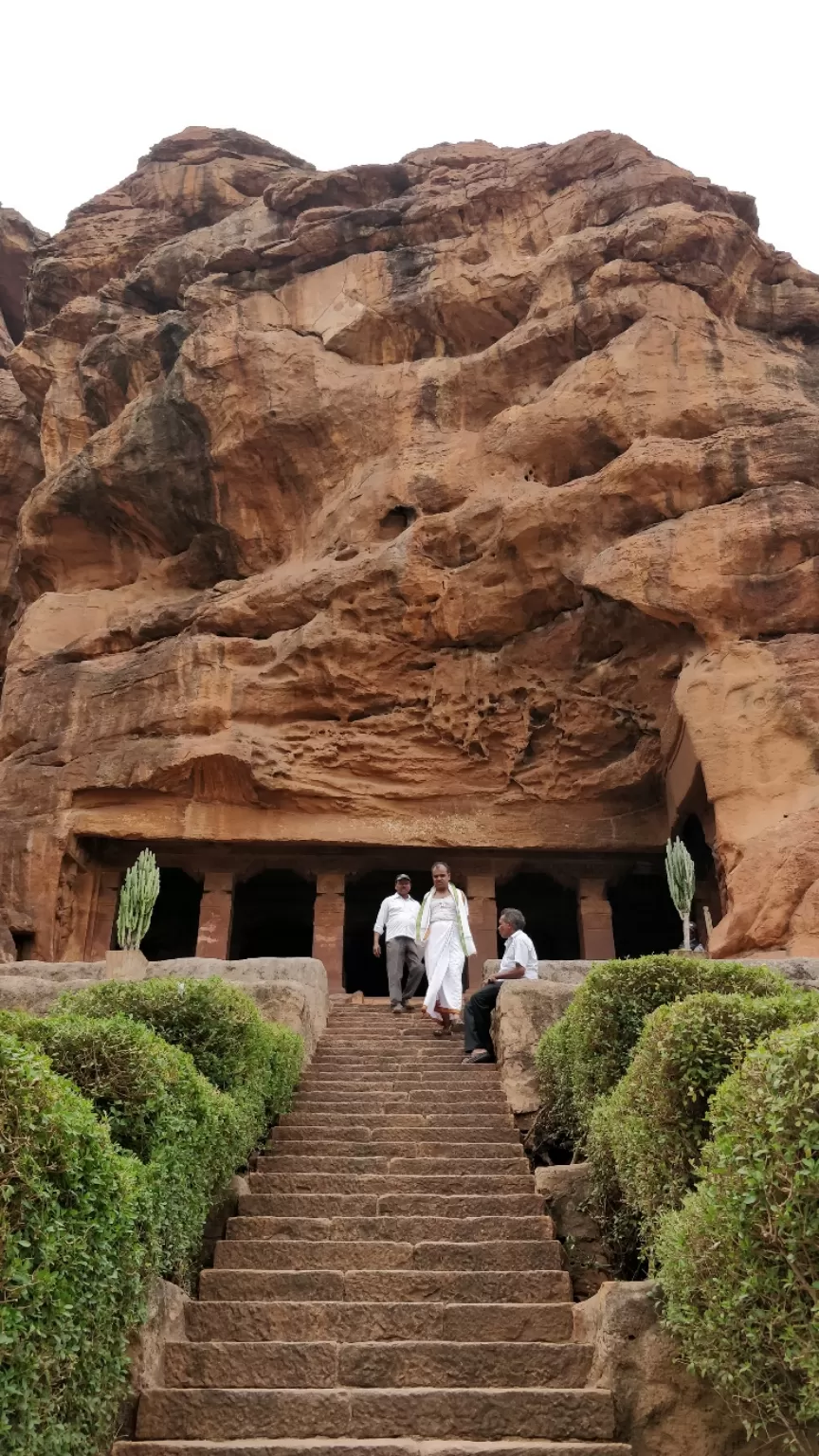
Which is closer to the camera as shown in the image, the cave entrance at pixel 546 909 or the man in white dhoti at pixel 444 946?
the man in white dhoti at pixel 444 946

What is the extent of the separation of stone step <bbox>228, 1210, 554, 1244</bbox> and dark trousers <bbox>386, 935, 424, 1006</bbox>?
5719mm

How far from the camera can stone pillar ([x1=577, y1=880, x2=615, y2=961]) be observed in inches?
683

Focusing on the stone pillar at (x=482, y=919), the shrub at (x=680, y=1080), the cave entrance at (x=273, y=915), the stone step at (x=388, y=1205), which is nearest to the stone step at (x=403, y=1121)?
the stone step at (x=388, y=1205)

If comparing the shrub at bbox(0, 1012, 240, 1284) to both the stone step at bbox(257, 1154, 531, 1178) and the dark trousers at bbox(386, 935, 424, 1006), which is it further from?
the dark trousers at bbox(386, 935, 424, 1006)

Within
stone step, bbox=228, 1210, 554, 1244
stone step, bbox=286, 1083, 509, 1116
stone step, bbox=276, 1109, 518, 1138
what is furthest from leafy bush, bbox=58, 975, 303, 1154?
stone step, bbox=286, 1083, 509, 1116

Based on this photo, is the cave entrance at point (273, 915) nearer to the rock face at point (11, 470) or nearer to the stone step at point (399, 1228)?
the rock face at point (11, 470)

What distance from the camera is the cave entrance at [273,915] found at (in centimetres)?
2016

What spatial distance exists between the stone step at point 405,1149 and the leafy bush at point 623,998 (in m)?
0.75

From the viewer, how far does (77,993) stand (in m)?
→ 7.08

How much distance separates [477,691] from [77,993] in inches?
442

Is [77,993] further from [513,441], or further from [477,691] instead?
[513,441]

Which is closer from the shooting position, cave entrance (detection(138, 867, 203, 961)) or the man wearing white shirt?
the man wearing white shirt

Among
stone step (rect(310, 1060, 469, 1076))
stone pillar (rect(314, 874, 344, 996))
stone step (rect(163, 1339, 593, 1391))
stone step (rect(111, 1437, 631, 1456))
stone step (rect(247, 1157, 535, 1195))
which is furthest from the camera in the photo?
stone pillar (rect(314, 874, 344, 996))

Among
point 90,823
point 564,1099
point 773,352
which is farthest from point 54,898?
point 773,352
